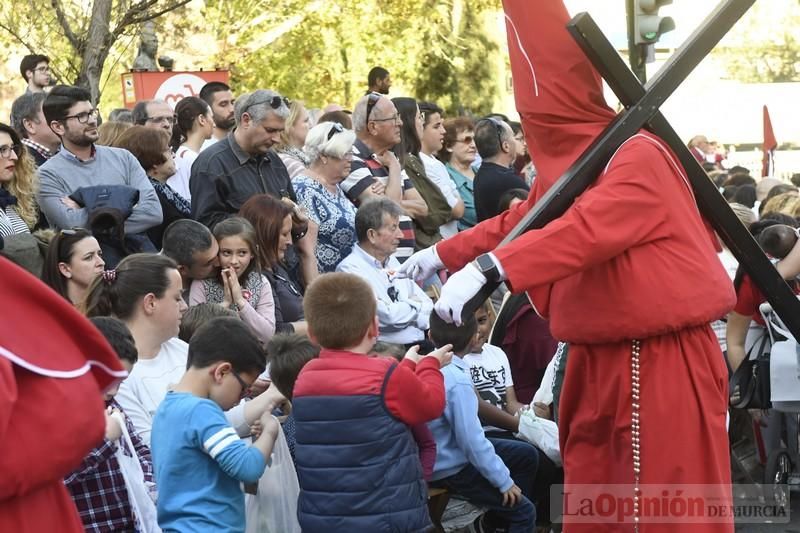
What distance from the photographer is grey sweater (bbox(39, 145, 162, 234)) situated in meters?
6.77

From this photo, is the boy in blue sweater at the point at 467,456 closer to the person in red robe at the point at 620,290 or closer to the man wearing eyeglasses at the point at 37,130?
the person in red robe at the point at 620,290

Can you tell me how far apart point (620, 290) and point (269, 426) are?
1507 mm

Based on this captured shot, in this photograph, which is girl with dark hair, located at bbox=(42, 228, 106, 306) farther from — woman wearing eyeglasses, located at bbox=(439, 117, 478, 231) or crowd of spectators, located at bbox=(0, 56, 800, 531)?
woman wearing eyeglasses, located at bbox=(439, 117, 478, 231)

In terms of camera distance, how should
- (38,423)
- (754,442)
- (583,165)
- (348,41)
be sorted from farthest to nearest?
1. (348,41)
2. (754,442)
3. (583,165)
4. (38,423)

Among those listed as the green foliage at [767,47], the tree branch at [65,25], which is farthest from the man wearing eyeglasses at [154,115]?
the green foliage at [767,47]

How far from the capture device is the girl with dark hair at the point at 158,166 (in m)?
7.59

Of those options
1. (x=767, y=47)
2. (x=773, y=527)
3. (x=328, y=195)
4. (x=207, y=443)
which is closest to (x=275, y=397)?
(x=207, y=443)

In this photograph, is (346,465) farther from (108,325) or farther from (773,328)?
(773,328)

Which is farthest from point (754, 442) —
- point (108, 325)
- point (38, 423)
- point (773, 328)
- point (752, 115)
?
point (752, 115)

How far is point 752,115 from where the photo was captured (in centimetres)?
2888

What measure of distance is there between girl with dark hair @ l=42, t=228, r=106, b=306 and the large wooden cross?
2231mm

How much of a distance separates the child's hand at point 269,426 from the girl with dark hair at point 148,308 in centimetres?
46

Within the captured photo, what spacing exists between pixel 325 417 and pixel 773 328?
11.6 ft

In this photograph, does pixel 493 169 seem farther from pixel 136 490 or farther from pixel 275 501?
pixel 136 490
